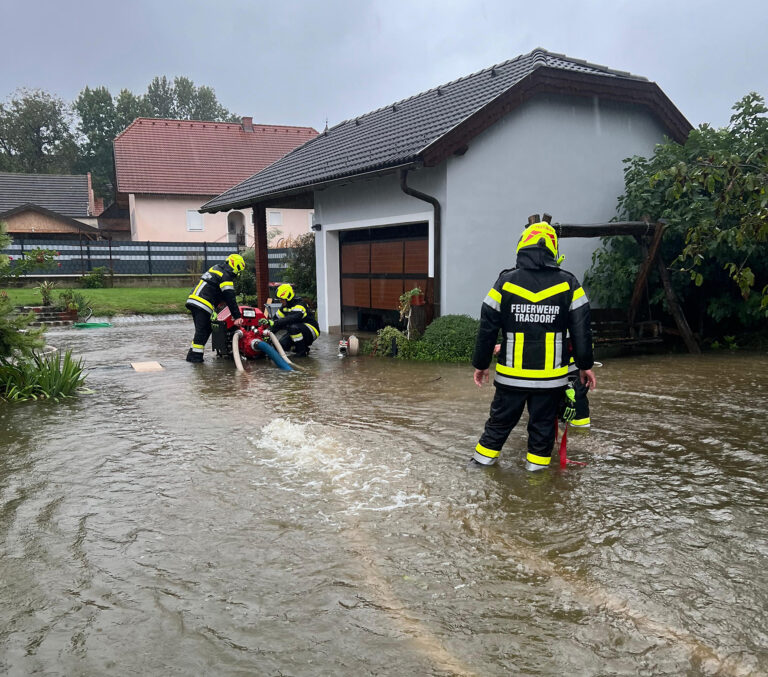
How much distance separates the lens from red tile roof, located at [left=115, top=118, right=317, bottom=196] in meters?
35.3

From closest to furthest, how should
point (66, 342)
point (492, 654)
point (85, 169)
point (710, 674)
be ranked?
point (710, 674)
point (492, 654)
point (66, 342)
point (85, 169)

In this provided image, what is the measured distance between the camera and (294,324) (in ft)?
37.2

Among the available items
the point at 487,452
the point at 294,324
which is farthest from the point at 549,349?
the point at 294,324

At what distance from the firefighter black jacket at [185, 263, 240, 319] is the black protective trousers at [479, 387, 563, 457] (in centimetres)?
682

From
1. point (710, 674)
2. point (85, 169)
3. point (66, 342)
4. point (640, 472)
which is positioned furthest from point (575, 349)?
point (85, 169)

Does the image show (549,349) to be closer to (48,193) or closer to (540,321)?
(540,321)

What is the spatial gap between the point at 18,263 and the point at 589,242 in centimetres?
1008

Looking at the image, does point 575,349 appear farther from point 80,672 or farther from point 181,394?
point 181,394

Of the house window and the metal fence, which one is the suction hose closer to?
the metal fence

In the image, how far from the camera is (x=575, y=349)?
190 inches

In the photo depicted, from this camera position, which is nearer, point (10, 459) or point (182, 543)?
point (182, 543)

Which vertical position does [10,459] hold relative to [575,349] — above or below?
below

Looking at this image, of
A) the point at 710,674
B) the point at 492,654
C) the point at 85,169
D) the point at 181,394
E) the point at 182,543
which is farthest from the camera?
the point at 85,169

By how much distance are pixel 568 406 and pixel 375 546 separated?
2.09m
